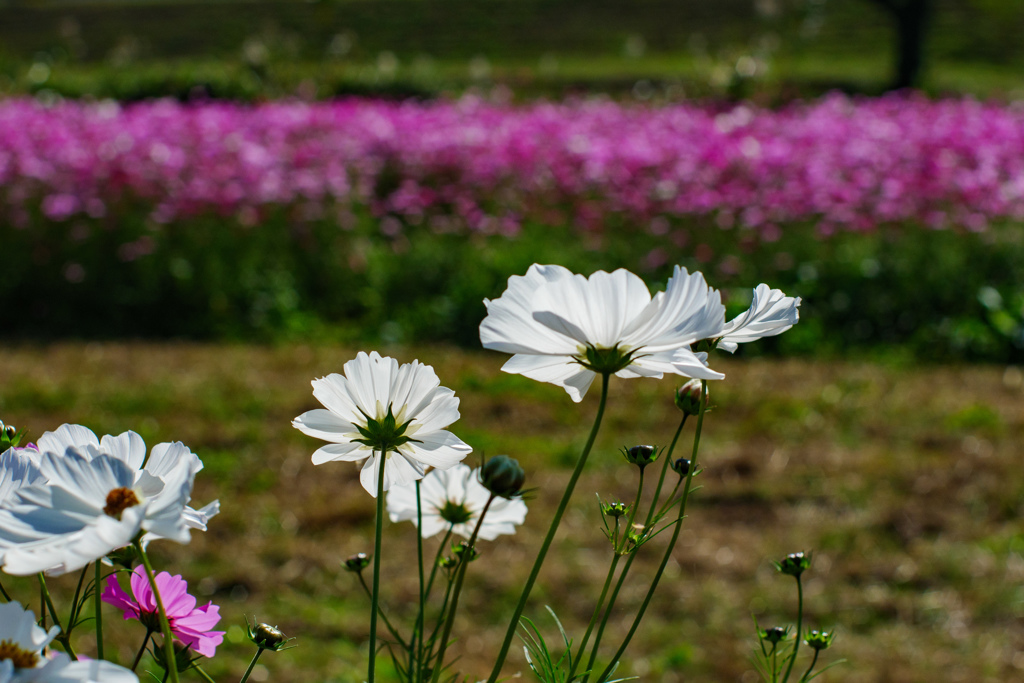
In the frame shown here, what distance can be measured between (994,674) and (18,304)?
16.9 ft

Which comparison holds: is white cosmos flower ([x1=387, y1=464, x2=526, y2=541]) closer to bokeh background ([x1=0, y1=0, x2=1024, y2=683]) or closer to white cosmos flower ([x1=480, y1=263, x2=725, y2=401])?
white cosmos flower ([x1=480, y1=263, x2=725, y2=401])

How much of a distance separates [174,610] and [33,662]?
0.19 metres

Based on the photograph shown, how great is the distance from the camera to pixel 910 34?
17.1 meters

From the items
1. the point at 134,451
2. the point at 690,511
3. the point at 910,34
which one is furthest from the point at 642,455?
the point at 910,34

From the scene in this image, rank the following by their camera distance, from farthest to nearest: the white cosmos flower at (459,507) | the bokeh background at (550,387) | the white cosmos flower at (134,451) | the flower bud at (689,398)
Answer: the bokeh background at (550,387)
the white cosmos flower at (459,507)
the flower bud at (689,398)
the white cosmos flower at (134,451)

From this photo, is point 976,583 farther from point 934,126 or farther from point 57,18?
point 57,18

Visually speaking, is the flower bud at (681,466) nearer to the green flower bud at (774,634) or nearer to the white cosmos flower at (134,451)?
the green flower bud at (774,634)

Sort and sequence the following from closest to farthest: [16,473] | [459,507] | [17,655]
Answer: [17,655] < [16,473] < [459,507]

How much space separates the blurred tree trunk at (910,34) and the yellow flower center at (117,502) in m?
18.1

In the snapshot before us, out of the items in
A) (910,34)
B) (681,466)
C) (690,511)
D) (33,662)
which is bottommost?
(33,662)

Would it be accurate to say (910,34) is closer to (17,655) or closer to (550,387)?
(550,387)

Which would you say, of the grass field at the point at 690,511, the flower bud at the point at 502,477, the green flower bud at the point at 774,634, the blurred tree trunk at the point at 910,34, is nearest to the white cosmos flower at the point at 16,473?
the flower bud at the point at 502,477

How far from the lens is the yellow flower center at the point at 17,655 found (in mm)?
433

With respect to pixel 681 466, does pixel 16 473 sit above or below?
below
